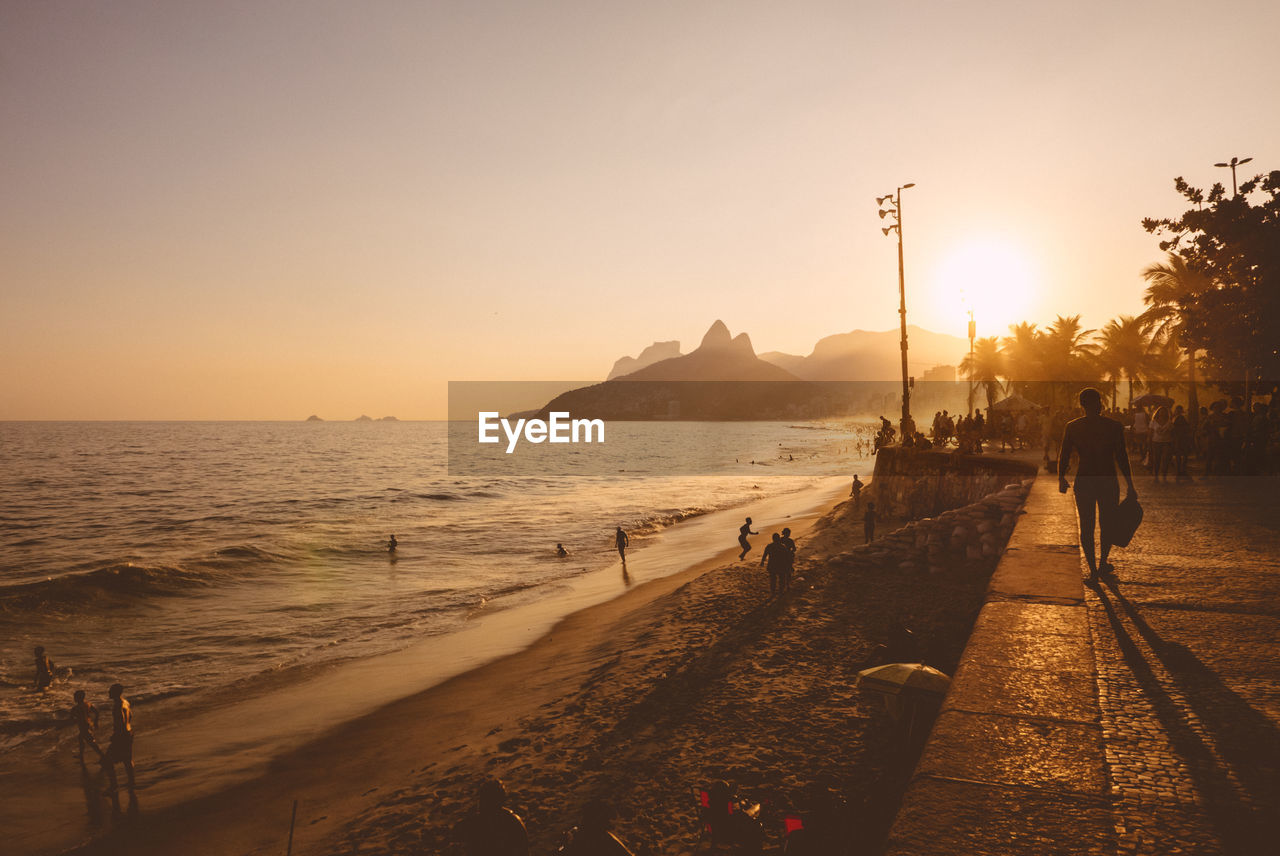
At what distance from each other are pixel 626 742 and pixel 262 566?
25.0m

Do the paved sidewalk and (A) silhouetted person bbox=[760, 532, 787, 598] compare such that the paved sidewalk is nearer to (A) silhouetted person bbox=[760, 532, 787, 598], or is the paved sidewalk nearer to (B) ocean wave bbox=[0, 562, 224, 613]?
(A) silhouetted person bbox=[760, 532, 787, 598]

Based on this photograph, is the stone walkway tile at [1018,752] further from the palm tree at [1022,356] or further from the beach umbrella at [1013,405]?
the palm tree at [1022,356]

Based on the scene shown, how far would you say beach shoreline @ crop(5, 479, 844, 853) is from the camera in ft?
28.7

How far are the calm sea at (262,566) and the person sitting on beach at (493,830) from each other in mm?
11641

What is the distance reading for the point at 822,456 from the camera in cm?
9731

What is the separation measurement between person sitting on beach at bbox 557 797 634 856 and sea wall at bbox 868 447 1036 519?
17.1 metres

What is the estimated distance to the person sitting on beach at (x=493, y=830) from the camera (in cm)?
509

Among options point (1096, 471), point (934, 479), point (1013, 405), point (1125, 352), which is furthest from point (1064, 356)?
point (1096, 471)

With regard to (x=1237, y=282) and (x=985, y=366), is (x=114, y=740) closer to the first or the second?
(x=1237, y=282)

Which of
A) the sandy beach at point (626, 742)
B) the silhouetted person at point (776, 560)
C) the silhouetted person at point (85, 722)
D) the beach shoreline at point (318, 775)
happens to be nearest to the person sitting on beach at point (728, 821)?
the sandy beach at point (626, 742)

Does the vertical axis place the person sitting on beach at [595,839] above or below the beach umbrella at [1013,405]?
below

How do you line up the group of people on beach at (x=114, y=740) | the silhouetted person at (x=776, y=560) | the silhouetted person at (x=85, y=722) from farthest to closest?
the silhouetted person at (x=776, y=560)
the silhouetted person at (x=85, y=722)
the group of people on beach at (x=114, y=740)

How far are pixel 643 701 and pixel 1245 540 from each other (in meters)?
8.24

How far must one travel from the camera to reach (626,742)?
8.85m
